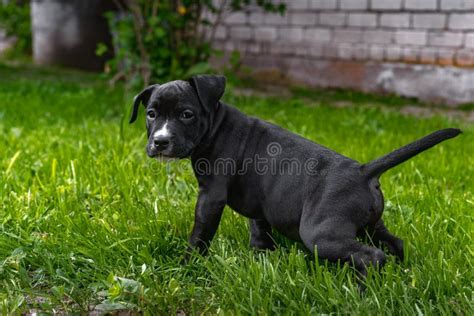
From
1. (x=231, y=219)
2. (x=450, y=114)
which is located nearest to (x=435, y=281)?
(x=231, y=219)

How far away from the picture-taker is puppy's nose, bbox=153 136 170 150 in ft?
9.14

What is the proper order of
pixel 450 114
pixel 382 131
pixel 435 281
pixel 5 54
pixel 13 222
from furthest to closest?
pixel 5 54, pixel 450 114, pixel 382 131, pixel 13 222, pixel 435 281

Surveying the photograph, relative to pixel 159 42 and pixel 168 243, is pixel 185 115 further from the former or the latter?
pixel 159 42

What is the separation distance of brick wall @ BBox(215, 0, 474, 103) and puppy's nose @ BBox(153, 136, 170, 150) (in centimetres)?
732

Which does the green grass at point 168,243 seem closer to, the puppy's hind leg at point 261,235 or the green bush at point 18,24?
the puppy's hind leg at point 261,235

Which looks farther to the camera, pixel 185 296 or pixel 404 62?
pixel 404 62

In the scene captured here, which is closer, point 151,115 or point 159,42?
point 151,115

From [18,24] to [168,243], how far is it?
579 inches

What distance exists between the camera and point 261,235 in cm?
319

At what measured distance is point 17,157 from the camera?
15.6ft

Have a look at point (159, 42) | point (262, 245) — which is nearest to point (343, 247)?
point (262, 245)

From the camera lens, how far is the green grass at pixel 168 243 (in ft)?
8.39

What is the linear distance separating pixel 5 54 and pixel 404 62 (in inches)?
399

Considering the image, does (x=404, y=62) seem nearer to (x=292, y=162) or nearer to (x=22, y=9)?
(x=292, y=162)
